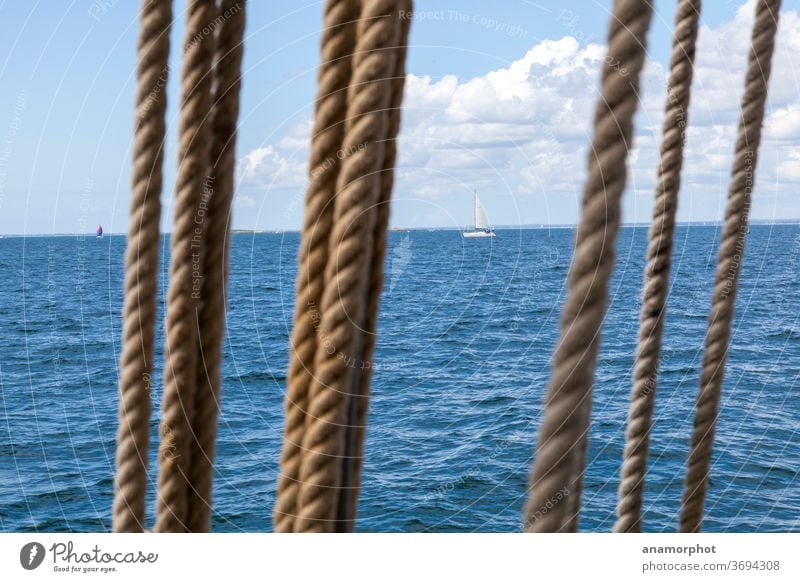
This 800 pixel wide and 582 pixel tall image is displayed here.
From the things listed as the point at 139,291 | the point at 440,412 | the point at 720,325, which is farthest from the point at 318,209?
the point at 440,412

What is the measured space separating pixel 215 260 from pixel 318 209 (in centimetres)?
34

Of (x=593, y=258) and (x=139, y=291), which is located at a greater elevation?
(x=593, y=258)

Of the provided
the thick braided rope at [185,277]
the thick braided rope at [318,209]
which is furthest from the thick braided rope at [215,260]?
the thick braided rope at [318,209]

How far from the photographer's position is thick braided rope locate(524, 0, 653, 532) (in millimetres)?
838

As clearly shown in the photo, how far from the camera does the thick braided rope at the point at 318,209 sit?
118cm

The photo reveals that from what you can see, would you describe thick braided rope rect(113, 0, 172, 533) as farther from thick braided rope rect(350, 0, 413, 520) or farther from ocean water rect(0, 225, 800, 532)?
ocean water rect(0, 225, 800, 532)

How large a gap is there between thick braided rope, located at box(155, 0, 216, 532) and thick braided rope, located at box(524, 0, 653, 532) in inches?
30.0

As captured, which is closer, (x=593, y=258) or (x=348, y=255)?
(x=593, y=258)

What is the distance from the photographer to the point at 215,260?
145 cm

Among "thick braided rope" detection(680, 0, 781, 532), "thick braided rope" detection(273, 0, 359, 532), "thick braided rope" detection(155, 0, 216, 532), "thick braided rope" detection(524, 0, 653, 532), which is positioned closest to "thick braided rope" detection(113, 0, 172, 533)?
"thick braided rope" detection(155, 0, 216, 532)

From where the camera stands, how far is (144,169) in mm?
1455

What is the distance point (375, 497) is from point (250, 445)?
3.18 metres

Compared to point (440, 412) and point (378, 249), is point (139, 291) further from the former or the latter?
point (440, 412)

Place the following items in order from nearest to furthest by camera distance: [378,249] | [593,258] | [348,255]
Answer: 1. [593,258]
2. [348,255]
3. [378,249]
